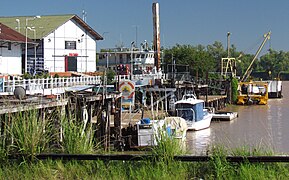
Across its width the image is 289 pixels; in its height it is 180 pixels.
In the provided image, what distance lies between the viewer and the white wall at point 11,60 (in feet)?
167

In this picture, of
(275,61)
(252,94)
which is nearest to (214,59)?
(252,94)

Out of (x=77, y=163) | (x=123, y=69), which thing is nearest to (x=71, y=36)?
(x=123, y=69)

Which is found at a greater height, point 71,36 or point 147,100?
point 71,36

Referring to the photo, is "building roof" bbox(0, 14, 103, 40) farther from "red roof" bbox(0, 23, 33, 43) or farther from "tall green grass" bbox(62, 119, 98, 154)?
"tall green grass" bbox(62, 119, 98, 154)

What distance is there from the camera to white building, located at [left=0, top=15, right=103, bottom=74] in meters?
63.6

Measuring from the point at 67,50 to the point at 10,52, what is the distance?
622 inches

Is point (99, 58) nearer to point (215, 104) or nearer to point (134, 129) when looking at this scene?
point (215, 104)

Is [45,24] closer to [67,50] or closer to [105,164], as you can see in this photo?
[67,50]

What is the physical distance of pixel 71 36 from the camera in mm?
68688

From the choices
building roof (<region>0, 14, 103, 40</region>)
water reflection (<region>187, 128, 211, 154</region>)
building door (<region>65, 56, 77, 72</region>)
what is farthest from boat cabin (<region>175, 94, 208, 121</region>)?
building door (<region>65, 56, 77, 72</region>)

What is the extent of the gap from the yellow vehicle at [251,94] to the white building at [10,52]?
32300mm

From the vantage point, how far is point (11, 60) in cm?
5203

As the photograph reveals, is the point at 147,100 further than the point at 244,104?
No

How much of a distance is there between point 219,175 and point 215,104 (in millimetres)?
51698
